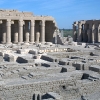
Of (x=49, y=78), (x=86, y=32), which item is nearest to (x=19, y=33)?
(x=86, y=32)

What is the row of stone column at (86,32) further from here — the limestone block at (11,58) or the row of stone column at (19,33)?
the limestone block at (11,58)

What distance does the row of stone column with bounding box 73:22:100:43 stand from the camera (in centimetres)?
4576

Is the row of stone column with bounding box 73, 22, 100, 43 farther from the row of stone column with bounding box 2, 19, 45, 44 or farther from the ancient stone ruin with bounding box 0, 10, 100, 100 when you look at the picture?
the ancient stone ruin with bounding box 0, 10, 100, 100

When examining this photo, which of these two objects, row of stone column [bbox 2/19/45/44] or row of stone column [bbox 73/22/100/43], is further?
row of stone column [bbox 73/22/100/43]

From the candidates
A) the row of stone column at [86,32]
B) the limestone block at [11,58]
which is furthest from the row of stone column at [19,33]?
the limestone block at [11,58]

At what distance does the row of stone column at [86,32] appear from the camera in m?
45.8

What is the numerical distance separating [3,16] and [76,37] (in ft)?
62.3

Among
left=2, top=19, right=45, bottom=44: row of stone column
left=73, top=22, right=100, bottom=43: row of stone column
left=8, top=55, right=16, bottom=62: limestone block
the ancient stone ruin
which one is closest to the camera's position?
the ancient stone ruin

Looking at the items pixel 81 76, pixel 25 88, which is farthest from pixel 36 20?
pixel 25 88

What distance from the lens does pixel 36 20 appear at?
41.2 m

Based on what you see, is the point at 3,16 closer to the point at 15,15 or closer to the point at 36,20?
the point at 15,15

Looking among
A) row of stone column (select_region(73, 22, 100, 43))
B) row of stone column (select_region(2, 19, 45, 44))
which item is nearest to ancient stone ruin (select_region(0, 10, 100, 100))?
row of stone column (select_region(2, 19, 45, 44))

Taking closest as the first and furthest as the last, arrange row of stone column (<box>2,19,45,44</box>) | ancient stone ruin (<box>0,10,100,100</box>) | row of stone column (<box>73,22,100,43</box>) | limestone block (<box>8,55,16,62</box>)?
ancient stone ruin (<box>0,10,100,100</box>)
limestone block (<box>8,55,16,62</box>)
row of stone column (<box>2,19,45,44</box>)
row of stone column (<box>73,22,100,43</box>)

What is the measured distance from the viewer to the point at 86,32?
49062 millimetres
